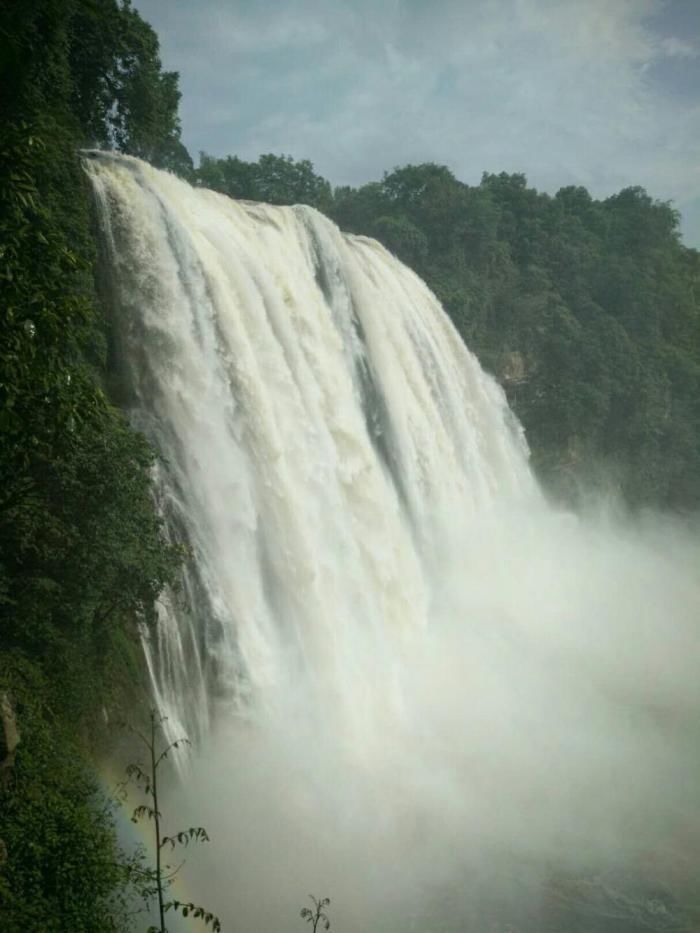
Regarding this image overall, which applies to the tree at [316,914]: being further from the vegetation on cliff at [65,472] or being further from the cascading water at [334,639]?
the vegetation on cliff at [65,472]

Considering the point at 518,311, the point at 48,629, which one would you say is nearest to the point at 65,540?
the point at 48,629

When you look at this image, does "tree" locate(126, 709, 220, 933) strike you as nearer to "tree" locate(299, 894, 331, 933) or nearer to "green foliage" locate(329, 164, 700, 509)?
"tree" locate(299, 894, 331, 933)

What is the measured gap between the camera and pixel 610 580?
22766mm

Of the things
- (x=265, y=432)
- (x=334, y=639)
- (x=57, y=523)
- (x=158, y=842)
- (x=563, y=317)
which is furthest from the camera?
(x=563, y=317)

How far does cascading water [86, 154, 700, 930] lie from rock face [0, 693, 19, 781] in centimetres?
279

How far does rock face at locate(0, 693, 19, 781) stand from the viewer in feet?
20.7

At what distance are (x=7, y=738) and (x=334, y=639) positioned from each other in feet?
19.8

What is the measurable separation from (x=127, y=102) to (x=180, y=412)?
23.2 ft

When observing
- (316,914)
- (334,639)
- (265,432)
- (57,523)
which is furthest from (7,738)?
(265,432)

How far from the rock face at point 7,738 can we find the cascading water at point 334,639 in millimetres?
2787

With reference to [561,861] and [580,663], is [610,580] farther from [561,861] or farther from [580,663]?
[561,861]

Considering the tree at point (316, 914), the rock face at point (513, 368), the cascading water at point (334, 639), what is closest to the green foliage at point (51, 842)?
the tree at point (316, 914)

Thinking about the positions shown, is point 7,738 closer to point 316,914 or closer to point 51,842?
point 51,842

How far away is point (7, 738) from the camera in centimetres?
638
